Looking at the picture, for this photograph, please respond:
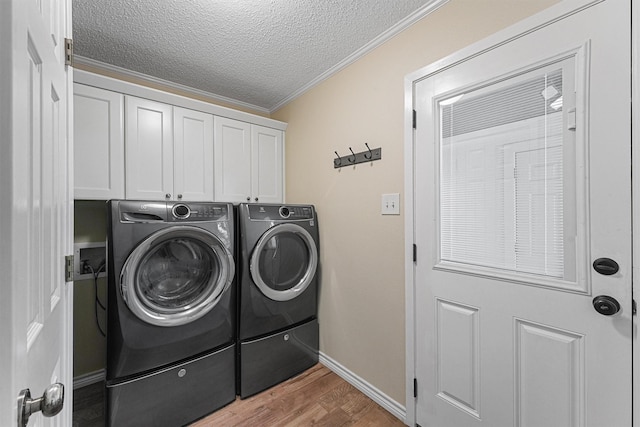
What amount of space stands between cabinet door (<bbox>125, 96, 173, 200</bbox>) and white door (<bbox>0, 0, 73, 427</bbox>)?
829 millimetres

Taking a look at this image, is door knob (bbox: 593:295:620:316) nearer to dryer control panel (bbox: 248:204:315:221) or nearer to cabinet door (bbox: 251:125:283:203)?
dryer control panel (bbox: 248:204:315:221)

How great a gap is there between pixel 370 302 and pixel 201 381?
1.20 meters

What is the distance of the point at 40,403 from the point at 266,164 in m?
2.17

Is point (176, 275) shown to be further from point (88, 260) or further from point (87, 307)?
point (87, 307)

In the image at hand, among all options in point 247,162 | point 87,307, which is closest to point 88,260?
point 87,307

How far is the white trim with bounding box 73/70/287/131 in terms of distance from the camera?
1.65 metres

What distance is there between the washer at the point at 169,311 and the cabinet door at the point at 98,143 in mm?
375

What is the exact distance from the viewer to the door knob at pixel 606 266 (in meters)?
0.96

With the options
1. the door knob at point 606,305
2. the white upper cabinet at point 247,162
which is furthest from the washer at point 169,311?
the door knob at point 606,305

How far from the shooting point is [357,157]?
77.3 inches

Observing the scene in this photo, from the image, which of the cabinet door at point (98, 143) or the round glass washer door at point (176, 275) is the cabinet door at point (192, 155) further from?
the round glass washer door at point (176, 275)

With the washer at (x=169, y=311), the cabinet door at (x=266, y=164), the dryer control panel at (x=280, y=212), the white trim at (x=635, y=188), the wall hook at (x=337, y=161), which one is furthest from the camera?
the cabinet door at (x=266, y=164)

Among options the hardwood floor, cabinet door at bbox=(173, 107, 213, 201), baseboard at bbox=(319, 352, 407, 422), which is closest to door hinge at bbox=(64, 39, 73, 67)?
cabinet door at bbox=(173, 107, 213, 201)

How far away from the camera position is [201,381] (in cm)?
167
